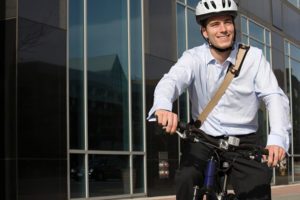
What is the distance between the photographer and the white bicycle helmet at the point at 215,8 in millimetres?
3773

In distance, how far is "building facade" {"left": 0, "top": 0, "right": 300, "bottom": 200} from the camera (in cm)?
1137

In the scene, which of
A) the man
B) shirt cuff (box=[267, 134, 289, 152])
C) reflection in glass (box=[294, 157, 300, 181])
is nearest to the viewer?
shirt cuff (box=[267, 134, 289, 152])

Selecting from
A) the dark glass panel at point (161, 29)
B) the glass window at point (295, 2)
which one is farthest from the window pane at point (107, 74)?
the glass window at point (295, 2)

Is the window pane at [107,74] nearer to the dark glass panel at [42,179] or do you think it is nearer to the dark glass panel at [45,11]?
the dark glass panel at [45,11]

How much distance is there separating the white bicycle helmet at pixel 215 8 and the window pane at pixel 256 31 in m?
19.6

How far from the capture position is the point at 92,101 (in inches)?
531

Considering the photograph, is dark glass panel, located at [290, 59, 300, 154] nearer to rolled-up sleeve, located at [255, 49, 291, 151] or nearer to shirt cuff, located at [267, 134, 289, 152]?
rolled-up sleeve, located at [255, 49, 291, 151]

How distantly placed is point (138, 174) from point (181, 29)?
4.93 meters

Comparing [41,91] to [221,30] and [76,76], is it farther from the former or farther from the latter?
[221,30]

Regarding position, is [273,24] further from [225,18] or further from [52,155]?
[225,18]

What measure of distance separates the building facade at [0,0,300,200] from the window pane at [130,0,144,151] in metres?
0.03

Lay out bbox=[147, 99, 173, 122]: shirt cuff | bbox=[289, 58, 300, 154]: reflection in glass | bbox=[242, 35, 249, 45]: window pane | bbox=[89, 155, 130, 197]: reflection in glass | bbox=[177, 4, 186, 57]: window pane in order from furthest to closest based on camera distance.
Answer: bbox=[289, 58, 300, 154]: reflection in glass, bbox=[242, 35, 249, 45]: window pane, bbox=[177, 4, 186, 57]: window pane, bbox=[89, 155, 130, 197]: reflection in glass, bbox=[147, 99, 173, 122]: shirt cuff

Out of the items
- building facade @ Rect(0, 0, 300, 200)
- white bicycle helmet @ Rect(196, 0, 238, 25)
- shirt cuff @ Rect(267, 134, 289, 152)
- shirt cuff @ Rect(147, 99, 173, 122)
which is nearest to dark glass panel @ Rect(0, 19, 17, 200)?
building facade @ Rect(0, 0, 300, 200)

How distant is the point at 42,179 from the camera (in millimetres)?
11656
